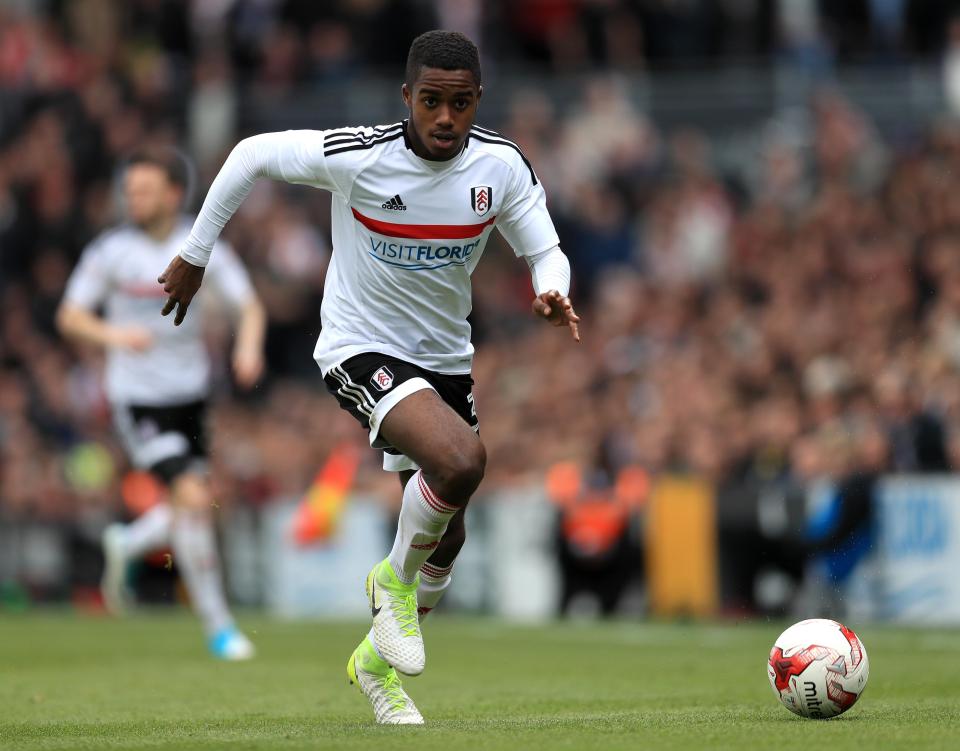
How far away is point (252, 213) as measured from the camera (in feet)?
69.3

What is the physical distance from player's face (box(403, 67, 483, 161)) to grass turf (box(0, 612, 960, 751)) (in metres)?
2.26

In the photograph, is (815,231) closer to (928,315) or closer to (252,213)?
(928,315)

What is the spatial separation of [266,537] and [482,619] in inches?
113

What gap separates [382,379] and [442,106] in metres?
1.10

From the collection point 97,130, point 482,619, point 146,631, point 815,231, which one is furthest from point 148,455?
point 97,130

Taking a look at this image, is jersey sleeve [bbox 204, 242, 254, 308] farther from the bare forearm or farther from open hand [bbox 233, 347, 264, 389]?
the bare forearm

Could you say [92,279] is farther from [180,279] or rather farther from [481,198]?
[481,198]

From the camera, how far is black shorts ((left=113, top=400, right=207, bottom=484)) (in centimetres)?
1188

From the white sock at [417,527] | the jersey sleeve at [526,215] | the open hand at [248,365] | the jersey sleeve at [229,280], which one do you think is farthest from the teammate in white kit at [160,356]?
the white sock at [417,527]

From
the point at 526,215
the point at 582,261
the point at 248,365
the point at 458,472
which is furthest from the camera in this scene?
the point at 582,261

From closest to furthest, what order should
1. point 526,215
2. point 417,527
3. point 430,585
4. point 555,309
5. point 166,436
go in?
point 555,309
point 417,527
point 526,215
point 430,585
point 166,436

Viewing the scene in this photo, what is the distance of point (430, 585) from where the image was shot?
784 centimetres

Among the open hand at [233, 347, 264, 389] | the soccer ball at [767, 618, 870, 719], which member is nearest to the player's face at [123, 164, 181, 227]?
the open hand at [233, 347, 264, 389]

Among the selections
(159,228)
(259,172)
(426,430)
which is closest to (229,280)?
(159,228)
